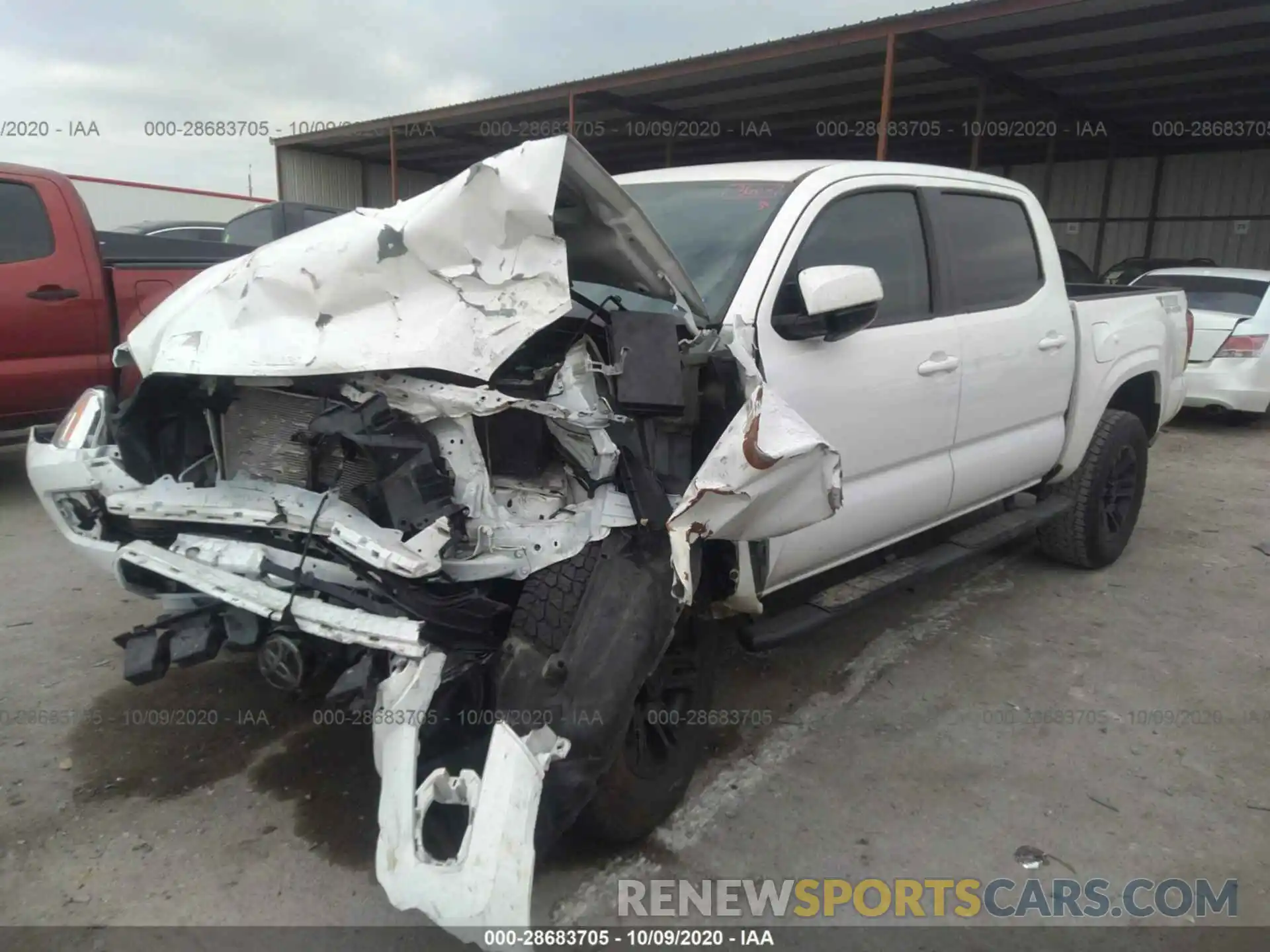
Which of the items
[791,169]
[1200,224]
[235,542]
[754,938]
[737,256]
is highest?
[1200,224]

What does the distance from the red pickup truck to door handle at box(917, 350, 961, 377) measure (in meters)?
4.40

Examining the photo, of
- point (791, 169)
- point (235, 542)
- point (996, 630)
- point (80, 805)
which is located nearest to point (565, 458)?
point (235, 542)

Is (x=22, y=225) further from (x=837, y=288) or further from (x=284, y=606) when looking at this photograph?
(x=837, y=288)

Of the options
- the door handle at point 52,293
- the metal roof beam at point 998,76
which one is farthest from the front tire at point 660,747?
the metal roof beam at point 998,76

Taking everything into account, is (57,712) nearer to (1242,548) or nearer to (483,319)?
(483,319)

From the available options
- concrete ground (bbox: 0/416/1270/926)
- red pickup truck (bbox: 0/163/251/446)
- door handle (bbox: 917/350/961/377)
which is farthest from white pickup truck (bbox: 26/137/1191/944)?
red pickup truck (bbox: 0/163/251/446)

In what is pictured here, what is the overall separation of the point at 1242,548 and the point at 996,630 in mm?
2271

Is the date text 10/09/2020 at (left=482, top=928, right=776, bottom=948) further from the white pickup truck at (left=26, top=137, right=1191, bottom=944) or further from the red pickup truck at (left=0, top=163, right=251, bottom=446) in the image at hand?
the red pickup truck at (left=0, top=163, right=251, bottom=446)

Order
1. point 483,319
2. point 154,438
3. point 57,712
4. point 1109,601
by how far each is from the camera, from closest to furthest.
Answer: point 483,319 → point 154,438 → point 57,712 → point 1109,601

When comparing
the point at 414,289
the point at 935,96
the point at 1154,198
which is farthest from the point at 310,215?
the point at 1154,198

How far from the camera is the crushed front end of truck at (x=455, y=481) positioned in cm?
210

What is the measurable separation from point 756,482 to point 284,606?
1.20 meters

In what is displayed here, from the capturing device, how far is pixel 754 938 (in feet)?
7.54

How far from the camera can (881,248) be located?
3.37 m
